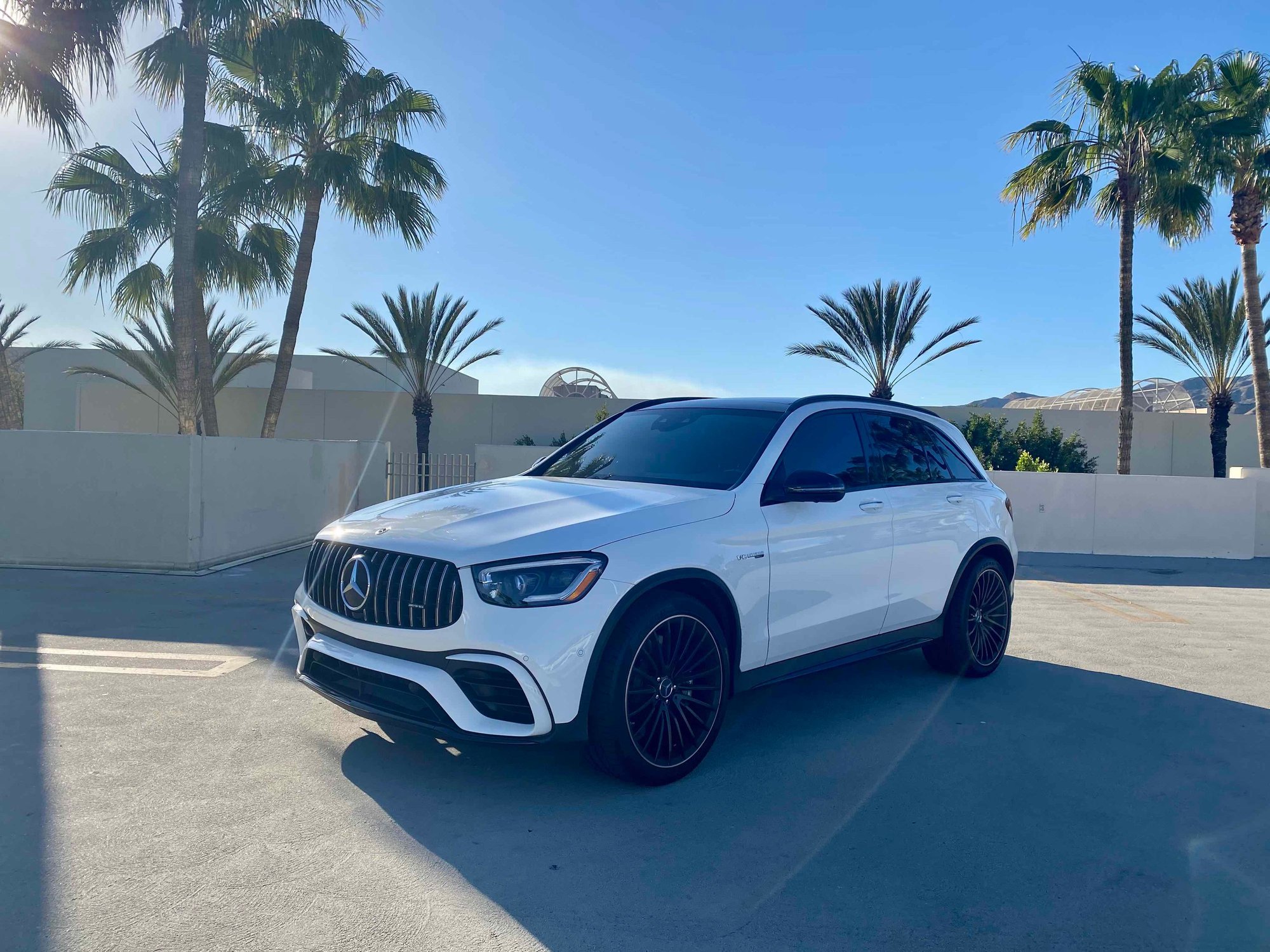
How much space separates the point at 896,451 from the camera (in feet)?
19.4

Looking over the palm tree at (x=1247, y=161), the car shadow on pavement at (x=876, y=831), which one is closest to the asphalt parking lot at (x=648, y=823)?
the car shadow on pavement at (x=876, y=831)

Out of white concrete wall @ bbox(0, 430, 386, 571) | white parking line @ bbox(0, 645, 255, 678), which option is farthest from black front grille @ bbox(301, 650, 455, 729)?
white concrete wall @ bbox(0, 430, 386, 571)

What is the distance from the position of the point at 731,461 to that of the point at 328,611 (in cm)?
214

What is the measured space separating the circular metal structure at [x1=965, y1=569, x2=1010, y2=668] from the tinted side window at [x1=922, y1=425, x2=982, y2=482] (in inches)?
A: 26.6

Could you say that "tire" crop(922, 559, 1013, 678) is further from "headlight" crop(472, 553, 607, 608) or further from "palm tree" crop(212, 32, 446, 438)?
"palm tree" crop(212, 32, 446, 438)

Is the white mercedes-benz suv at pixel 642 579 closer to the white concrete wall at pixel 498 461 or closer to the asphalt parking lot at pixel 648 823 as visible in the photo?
the asphalt parking lot at pixel 648 823

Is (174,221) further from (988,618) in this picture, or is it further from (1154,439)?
(1154,439)

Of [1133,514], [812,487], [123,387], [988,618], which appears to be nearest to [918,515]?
[988,618]

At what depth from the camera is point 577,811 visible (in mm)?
3936

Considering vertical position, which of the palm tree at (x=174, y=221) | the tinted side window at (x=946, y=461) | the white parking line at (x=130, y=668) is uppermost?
the palm tree at (x=174, y=221)

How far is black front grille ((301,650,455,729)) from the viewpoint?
3.84 metres

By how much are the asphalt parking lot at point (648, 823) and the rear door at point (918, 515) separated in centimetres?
65

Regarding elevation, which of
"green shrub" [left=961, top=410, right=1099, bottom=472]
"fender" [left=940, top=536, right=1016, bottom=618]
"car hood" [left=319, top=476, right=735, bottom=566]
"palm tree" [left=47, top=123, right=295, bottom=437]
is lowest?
"fender" [left=940, top=536, right=1016, bottom=618]

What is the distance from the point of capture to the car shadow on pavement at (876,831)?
10.2 feet
